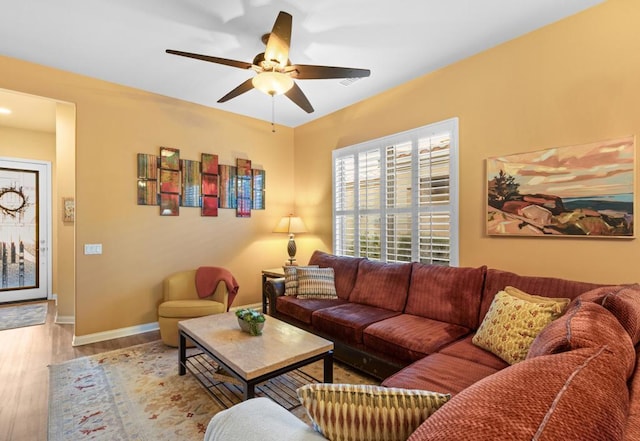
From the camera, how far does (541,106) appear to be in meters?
2.66

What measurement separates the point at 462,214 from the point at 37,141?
673cm

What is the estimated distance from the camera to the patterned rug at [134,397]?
81.5 inches

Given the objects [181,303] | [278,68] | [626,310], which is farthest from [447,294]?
[181,303]

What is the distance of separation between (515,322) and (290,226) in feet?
10.9

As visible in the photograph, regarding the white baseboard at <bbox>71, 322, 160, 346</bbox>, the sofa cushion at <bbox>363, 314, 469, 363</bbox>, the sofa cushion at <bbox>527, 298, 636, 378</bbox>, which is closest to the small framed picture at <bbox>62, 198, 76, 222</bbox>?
the white baseboard at <bbox>71, 322, 160, 346</bbox>

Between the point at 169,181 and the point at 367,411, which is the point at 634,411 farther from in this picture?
the point at 169,181

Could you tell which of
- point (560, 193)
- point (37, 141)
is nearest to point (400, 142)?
point (560, 193)

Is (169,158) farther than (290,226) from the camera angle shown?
No

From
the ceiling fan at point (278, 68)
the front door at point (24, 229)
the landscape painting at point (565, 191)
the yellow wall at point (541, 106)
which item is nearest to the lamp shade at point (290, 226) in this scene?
the yellow wall at point (541, 106)

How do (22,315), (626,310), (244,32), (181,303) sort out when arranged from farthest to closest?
(22,315) < (181,303) < (244,32) < (626,310)

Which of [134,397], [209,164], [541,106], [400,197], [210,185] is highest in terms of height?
[541,106]

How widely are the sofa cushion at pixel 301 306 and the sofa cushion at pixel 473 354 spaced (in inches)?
55.4

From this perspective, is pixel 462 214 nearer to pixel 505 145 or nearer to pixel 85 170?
pixel 505 145

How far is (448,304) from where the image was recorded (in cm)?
271
